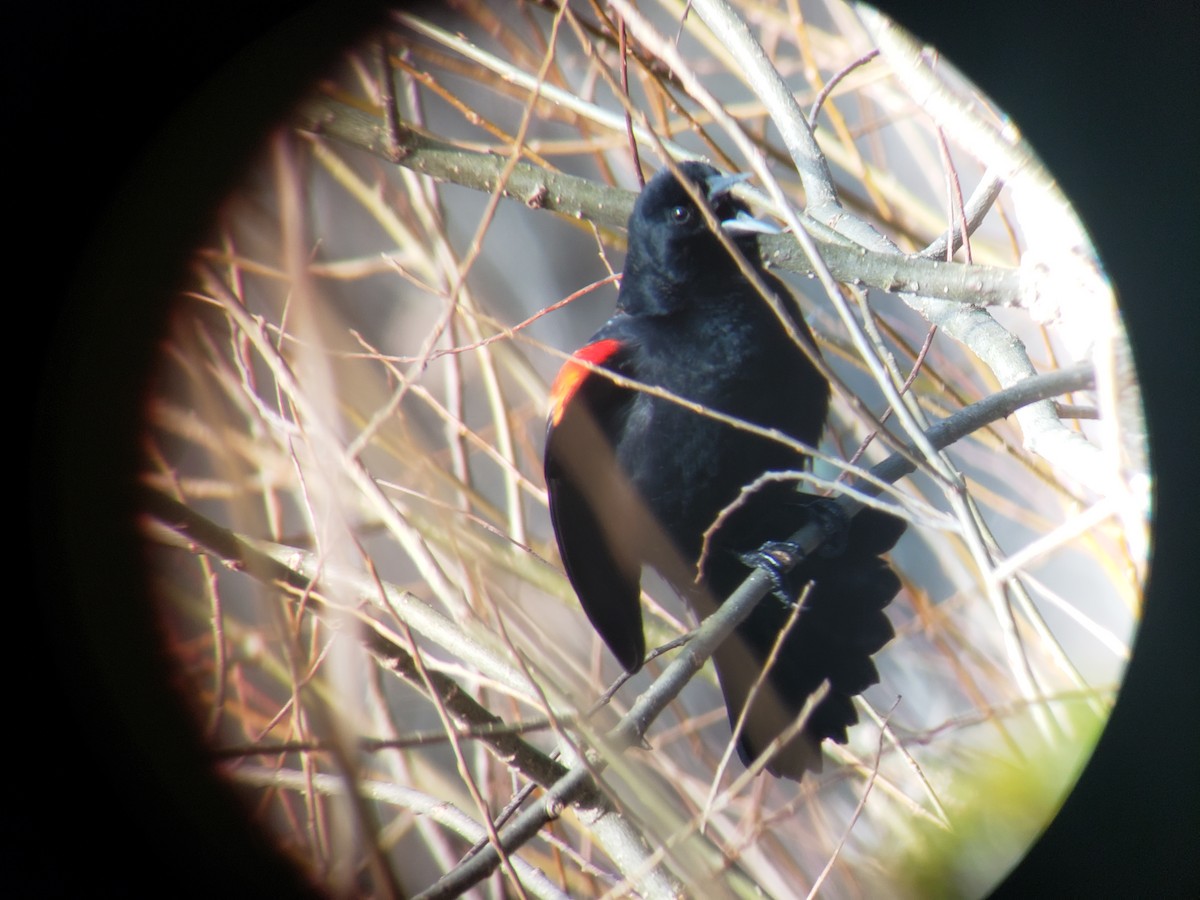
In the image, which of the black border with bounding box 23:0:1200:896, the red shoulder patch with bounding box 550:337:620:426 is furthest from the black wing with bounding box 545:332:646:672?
the black border with bounding box 23:0:1200:896

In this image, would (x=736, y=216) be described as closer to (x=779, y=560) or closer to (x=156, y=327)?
(x=779, y=560)

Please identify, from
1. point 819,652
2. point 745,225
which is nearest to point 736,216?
point 745,225

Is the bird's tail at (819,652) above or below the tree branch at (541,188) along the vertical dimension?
below

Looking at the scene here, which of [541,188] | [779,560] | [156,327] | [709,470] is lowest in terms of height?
[779,560]

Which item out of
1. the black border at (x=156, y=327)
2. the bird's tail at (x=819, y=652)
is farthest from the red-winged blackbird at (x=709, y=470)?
the black border at (x=156, y=327)

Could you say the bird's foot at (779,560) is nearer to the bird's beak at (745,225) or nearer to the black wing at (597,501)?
the black wing at (597,501)

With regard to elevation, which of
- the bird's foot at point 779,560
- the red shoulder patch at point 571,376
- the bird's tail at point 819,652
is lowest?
the bird's tail at point 819,652

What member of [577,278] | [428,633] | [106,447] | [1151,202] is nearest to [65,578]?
[106,447]
